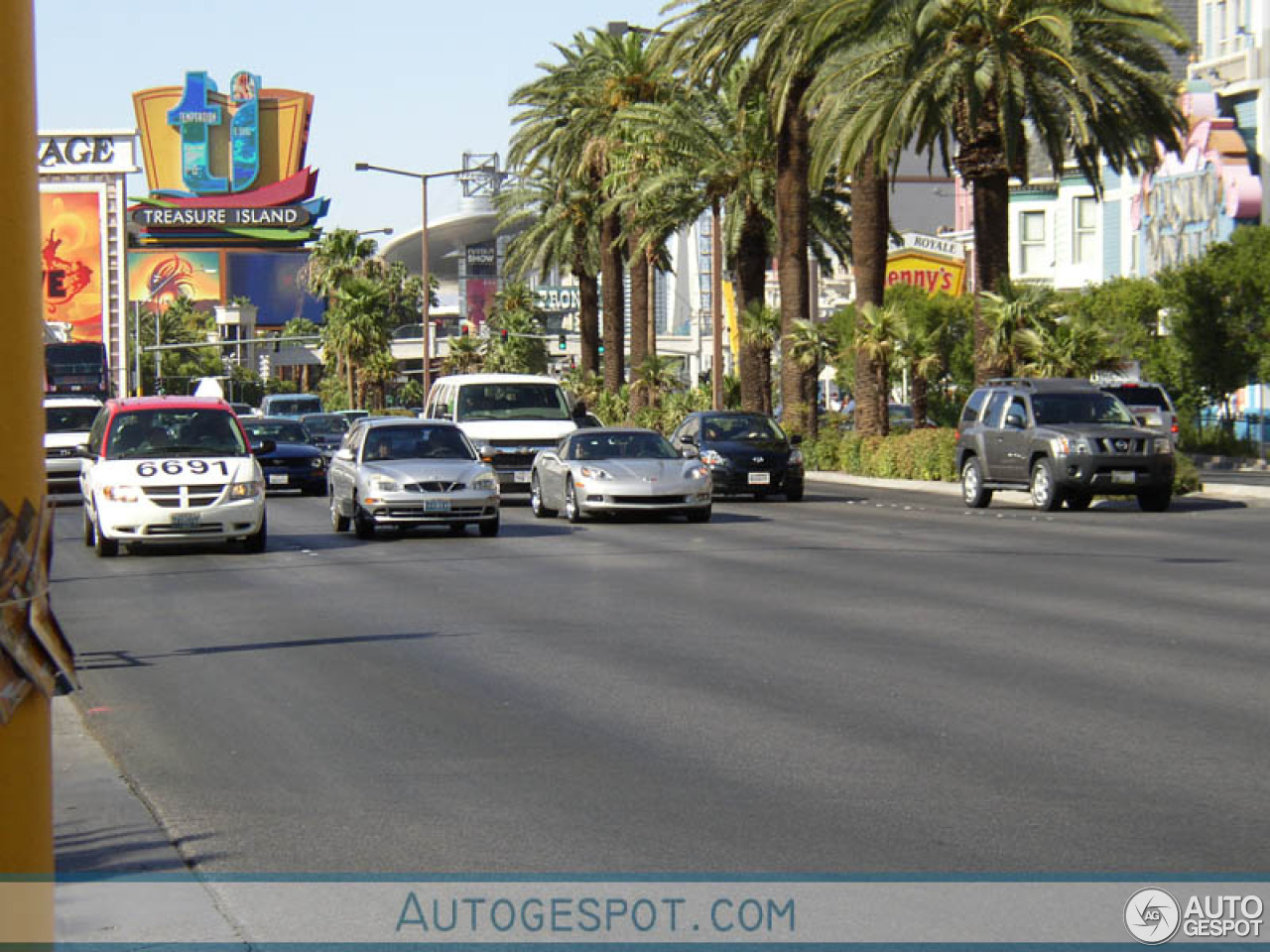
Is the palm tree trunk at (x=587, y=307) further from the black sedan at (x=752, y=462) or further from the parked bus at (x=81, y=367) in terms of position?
the black sedan at (x=752, y=462)

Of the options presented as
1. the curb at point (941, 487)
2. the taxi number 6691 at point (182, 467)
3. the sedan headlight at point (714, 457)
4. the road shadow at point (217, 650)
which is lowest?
the curb at point (941, 487)

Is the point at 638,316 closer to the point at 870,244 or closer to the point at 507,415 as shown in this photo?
the point at 870,244

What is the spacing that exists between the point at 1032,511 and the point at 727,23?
1922 cm

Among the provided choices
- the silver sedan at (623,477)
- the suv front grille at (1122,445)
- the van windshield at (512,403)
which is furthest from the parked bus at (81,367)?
the suv front grille at (1122,445)

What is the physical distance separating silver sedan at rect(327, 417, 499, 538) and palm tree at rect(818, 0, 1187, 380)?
13336mm

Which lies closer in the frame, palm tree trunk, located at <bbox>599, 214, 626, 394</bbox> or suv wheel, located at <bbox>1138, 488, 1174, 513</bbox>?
suv wheel, located at <bbox>1138, 488, 1174, 513</bbox>

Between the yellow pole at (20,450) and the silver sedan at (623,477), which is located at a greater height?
the yellow pole at (20,450)

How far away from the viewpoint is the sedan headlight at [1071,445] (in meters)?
28.7

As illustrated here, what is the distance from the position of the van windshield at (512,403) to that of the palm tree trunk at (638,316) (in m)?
27.0

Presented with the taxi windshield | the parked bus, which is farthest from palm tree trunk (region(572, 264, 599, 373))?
the taxi windshield

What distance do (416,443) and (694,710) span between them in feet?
52.6

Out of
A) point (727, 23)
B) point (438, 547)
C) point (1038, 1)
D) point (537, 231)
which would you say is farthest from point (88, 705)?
point (537, 231)

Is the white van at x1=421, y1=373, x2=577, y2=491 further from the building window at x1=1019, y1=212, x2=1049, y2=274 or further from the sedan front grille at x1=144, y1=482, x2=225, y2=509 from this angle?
the building window at x1=1019, y1=212, x2=1049, y2=274

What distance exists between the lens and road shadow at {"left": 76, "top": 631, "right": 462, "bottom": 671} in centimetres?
1257
